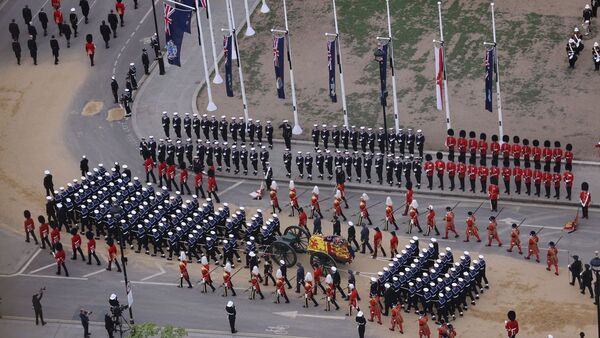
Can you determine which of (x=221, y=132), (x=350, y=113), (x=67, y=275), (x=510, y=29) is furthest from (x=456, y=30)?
(x=67, y=275)

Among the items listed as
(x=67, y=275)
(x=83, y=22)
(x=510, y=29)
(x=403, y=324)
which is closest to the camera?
(x=403, y=324)

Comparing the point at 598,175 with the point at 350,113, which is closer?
the point at 598,175

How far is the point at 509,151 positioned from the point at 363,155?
711 cm

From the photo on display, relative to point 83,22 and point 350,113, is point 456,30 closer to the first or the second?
point 350,113

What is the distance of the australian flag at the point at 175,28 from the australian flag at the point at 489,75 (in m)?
16.1

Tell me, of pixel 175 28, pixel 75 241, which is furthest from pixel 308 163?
pixel 75 241

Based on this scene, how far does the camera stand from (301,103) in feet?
319

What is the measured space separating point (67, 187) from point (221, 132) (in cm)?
954

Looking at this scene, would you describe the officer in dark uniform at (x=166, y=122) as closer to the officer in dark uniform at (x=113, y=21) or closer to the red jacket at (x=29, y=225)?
the red jacket at (x=29, y=225)

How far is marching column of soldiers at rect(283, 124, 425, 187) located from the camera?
89.0 meters

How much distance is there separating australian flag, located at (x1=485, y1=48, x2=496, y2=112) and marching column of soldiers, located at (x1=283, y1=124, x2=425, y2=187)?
3.75m

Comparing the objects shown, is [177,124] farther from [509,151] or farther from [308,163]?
[509,151]

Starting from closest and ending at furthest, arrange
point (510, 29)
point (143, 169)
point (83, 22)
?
point (143, 169) → point (510, 29) → point (83, 22)

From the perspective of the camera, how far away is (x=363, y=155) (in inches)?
3565
